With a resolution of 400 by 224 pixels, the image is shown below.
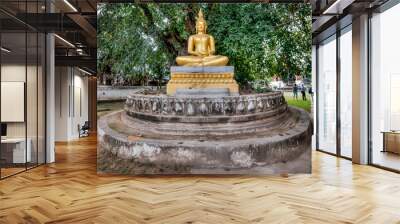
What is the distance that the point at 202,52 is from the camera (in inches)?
234

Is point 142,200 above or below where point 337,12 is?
below

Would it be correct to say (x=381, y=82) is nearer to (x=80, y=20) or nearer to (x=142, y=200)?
(x=142, y=200)

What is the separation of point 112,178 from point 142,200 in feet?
5.02

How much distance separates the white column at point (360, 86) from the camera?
22.8 ft

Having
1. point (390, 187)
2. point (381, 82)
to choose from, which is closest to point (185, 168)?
point (390, 187)

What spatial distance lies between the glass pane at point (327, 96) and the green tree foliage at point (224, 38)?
2.78 m

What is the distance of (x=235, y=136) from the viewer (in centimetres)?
569

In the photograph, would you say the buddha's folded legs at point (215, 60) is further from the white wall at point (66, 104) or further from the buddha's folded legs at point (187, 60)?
the white wall at point (66, 104)

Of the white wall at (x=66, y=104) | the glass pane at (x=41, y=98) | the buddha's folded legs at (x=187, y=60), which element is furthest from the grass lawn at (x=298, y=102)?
→ the white wall at (x=66, y=104)

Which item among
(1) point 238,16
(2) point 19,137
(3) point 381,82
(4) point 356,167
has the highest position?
(1) point 238,16

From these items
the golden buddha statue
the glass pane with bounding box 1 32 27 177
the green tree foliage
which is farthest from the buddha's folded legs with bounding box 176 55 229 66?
the glass pane with bounding box 1 32 27 177

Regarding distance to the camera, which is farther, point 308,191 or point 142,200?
point 308,191

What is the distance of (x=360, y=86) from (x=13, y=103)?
5.97 m

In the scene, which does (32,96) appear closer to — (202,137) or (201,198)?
(202,137)
